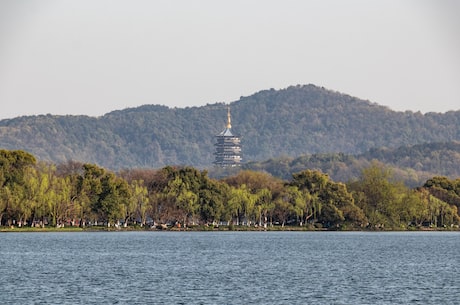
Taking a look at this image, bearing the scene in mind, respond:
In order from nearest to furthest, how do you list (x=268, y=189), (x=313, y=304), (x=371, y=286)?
(x=313, y=304) < (x=371, y=286) < (x=268, y=189)

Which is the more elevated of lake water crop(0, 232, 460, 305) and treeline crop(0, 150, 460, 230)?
treeline crop(0, 150, 460, 230)

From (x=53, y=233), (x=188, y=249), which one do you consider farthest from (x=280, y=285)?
(x=53, y=233)

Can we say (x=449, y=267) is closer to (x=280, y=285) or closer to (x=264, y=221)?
(x=280, y=285)

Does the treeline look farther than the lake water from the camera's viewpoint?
Yes

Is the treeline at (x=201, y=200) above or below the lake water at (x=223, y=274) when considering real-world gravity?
above

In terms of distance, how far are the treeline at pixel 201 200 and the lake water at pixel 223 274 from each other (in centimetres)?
2332

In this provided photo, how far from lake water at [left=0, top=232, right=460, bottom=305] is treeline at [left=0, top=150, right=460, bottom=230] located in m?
23.3

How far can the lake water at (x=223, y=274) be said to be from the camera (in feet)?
173

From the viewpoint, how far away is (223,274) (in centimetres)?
6631

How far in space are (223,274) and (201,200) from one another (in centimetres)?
7466

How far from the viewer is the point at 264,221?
15938cm

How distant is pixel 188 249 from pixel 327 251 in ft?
43.6

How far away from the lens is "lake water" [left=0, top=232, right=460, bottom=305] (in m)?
52.9

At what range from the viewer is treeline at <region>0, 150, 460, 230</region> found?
410ft
